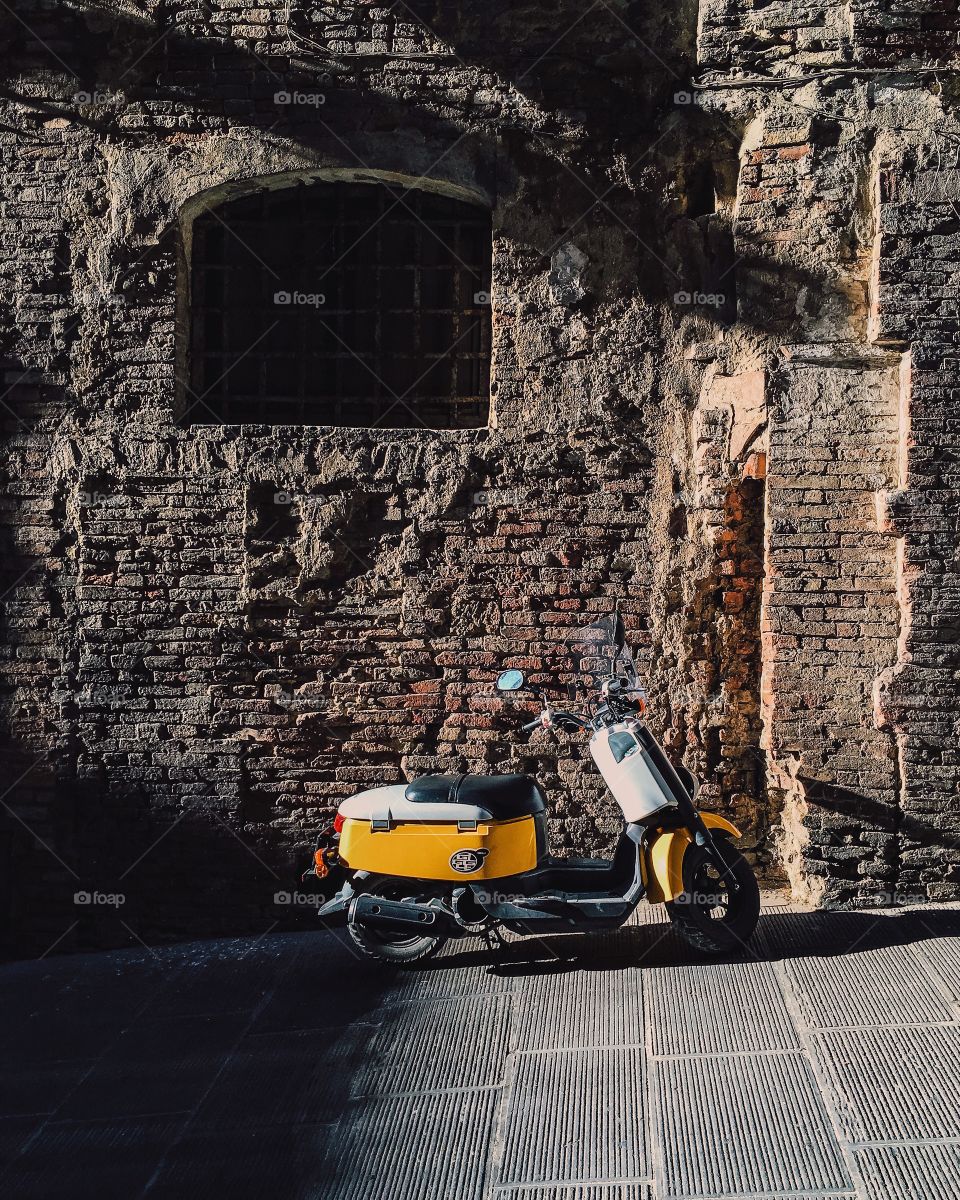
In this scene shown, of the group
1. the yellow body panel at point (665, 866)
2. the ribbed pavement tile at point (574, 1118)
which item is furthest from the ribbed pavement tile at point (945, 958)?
the ribbed pavement tile at point (574, 1118)

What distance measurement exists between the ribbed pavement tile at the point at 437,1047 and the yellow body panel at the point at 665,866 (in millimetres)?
658

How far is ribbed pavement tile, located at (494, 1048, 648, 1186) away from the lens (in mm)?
2764

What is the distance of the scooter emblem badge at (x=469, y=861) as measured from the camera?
12.8 ft

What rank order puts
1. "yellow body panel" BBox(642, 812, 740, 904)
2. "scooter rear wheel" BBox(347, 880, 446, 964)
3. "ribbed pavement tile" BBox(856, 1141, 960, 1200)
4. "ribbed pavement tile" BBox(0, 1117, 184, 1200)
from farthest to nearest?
"scooter rear wheel" BBox(347, 880, 446, 964) < "yellow body panel" BBox(642, 812, 740, 904) < "ribbed pavement tile" BBox(0, 1117, 184, 1200) < "ribbed pavement tile" BBox(856, 1141, 960, 1200)

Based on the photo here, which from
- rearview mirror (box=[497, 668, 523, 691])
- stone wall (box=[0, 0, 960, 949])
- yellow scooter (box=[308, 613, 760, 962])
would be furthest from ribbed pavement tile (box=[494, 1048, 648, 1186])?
stone wall (box=[0, 0, 960, 949])

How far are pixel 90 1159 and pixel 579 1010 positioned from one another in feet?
5.23

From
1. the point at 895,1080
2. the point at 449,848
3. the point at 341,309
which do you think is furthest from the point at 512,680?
the point at 341,309

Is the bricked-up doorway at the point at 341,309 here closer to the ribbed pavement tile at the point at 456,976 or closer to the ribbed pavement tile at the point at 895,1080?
the ribbed pavement tile at the point at 456,976

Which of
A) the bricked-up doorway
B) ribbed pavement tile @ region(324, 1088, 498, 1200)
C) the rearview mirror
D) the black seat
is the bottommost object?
ribbed pavement tile @ region(324, 1088, 498, 1200)

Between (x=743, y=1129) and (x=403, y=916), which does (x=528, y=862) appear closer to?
(x=403, y=916)

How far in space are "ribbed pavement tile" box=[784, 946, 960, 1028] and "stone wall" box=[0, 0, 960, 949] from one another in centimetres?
84

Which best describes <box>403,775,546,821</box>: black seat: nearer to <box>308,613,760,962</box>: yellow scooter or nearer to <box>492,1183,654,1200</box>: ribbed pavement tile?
<box>308,613,760,962</box>: yellow scooter

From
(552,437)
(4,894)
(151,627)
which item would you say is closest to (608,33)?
(552,437)

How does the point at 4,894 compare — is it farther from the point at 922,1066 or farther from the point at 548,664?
the point at 922,1066
